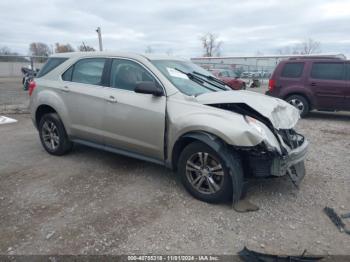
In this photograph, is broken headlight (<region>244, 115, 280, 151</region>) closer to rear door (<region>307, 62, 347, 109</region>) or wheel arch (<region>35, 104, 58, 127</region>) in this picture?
wheel arch (<region>35, 104, 58, 127</region>)

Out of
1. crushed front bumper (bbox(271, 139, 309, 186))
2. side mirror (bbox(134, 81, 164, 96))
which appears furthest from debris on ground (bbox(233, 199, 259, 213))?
side mirror (bbox(134, 81, 164, 96))

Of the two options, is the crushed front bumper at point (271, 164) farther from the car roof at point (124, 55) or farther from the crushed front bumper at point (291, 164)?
the car roof at point (124, 55)

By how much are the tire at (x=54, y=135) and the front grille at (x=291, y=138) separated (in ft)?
11.1

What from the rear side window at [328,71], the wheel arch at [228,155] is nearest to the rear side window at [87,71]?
the wheel arch at [228,155]

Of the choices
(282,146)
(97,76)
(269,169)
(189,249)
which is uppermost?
(97,76)

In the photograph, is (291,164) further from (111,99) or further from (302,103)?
(302,103)

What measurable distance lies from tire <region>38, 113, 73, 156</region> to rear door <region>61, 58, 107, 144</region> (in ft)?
0.96

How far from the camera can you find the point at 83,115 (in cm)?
454

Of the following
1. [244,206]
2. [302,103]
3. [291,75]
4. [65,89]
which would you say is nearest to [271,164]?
[244,206]

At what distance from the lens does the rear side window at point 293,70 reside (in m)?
8.99

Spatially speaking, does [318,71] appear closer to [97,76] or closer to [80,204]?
[97,76]

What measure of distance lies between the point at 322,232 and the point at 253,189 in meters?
1.06

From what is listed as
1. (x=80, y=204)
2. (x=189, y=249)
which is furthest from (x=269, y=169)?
(x=80, y=204)

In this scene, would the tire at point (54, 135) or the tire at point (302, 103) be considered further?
the tire at point (302, 103)
